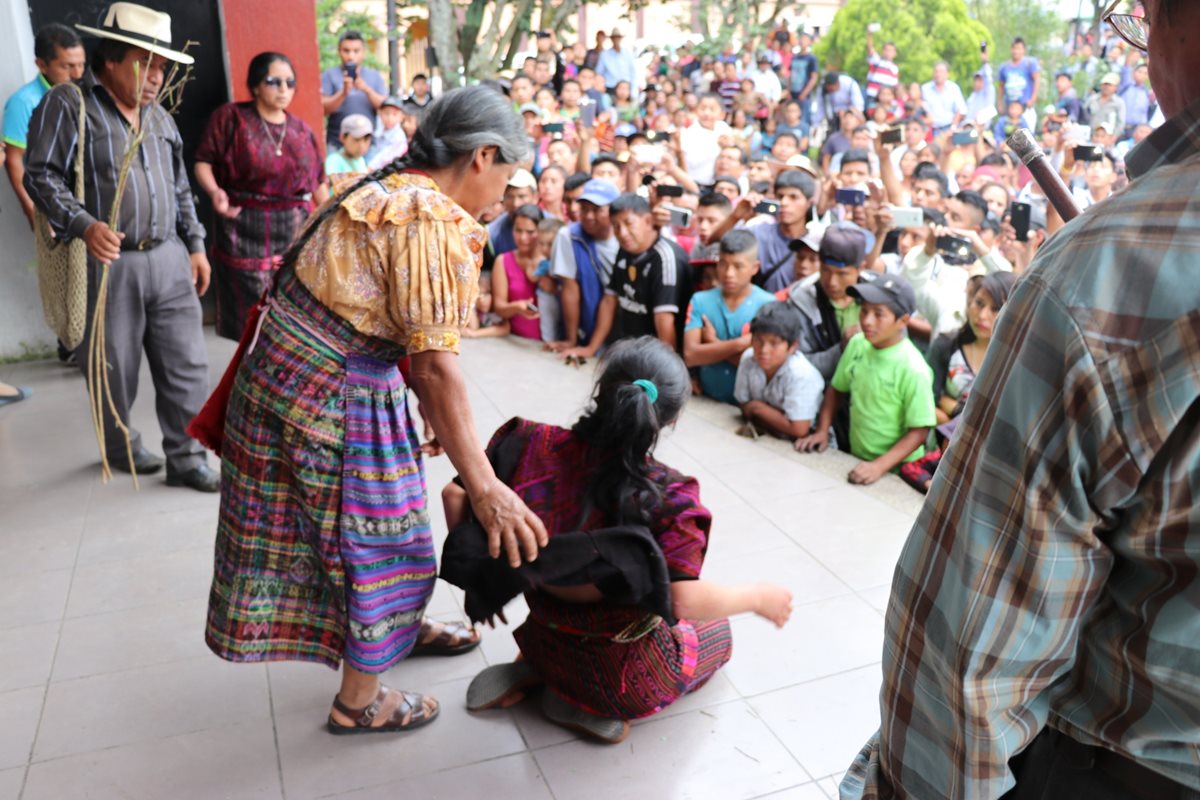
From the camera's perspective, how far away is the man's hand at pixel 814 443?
4113 millimetres

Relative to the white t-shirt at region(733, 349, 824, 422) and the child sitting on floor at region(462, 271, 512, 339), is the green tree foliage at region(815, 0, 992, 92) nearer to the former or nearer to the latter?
the child sitting on floor at region(462, 271, 512, 339)

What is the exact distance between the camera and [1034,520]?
0.82 metres

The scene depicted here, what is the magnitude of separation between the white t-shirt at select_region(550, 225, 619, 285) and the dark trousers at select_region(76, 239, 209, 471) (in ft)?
7.14

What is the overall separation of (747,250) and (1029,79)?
8.89m

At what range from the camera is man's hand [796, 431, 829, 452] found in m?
4.11

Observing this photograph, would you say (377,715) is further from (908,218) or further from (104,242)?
(908,218)

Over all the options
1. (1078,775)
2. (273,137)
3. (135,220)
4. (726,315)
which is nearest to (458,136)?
(1078,775)

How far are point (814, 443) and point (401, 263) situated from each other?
8.60 ft

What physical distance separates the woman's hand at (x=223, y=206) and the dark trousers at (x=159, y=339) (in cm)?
90

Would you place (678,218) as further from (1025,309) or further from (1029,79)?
(1029,79)

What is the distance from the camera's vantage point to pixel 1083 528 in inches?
32.2

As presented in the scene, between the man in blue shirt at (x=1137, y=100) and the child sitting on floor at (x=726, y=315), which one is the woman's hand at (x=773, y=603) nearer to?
the child sitting on floor at (x=726, y=315)

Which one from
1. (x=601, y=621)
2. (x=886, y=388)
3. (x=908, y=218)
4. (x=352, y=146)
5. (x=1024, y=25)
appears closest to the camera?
(x=601, y=621)

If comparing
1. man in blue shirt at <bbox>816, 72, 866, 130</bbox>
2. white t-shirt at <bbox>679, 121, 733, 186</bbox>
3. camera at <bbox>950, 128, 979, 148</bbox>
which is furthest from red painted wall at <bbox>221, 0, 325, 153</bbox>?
man in blue shirt at <bbox>816, 72, 866, 130</bbox>
